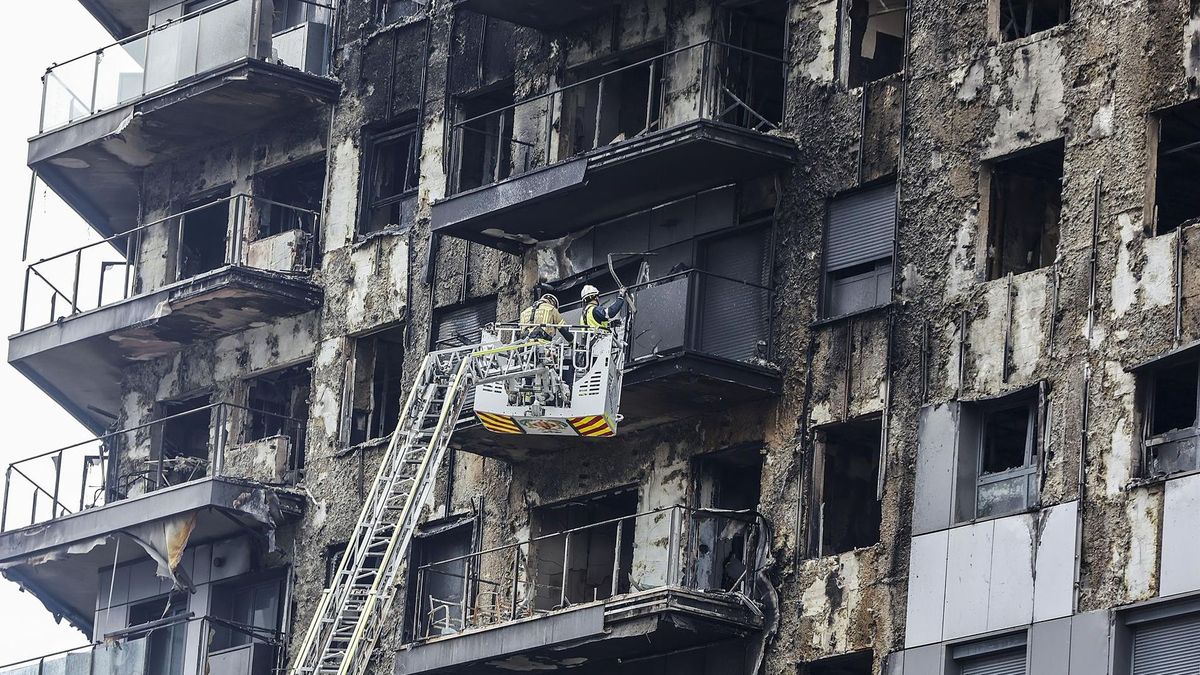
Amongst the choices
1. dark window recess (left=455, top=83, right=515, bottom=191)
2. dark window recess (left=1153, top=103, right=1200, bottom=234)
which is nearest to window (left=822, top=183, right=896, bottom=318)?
dark window recess (left=1153, top=103, right=1200, bottom=234)

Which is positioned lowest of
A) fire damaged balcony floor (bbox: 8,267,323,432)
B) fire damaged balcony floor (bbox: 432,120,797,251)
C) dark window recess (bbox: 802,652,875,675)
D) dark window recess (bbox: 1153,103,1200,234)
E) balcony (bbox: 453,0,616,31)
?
dark window recess (bbox: 802,652,875,675)

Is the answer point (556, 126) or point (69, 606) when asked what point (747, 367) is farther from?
point (69, 606)

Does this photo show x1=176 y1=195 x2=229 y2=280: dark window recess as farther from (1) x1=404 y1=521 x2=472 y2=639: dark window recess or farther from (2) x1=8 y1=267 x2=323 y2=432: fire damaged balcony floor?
(1) x1=404 y1=521 x2=472 y2=639: dark window recess

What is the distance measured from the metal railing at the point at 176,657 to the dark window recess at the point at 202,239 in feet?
19.6

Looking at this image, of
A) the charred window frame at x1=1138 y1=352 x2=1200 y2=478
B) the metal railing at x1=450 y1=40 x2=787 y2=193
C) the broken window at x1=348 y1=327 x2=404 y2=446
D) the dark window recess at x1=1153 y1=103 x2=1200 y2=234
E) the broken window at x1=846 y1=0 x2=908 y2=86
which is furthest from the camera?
the broken window at x1=348 y1=327 x2=404 y2=446

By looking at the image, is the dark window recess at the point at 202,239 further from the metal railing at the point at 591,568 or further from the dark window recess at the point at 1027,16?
the dark window recess at the point at 1027,16

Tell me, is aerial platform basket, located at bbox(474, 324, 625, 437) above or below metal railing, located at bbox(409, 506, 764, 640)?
above

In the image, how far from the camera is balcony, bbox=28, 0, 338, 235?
4547 cm

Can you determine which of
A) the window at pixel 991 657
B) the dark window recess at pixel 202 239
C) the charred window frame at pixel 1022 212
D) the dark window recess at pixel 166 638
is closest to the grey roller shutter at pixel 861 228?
the charred window frame at pixel 1022 212

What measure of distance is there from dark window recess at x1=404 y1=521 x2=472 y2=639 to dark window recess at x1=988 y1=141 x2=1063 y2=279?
9400mm

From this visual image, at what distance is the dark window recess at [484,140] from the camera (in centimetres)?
4278

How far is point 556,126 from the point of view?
41.4m

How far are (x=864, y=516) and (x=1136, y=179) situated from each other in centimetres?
583

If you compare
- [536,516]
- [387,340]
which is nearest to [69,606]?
[387,340]
